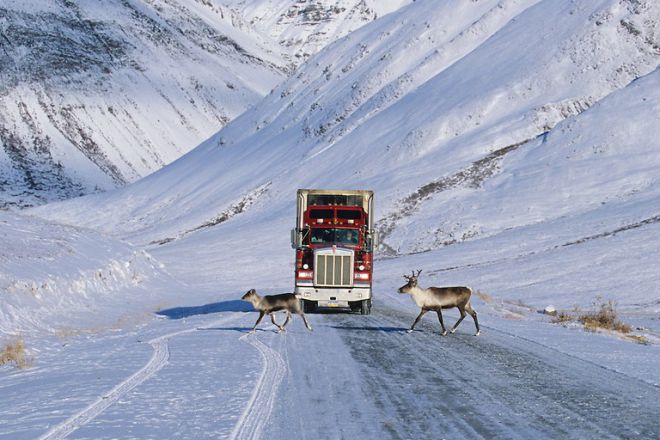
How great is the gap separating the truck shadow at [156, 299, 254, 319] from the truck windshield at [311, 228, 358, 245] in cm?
497

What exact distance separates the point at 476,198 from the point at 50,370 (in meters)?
71.8

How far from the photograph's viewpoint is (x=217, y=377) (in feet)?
40.5

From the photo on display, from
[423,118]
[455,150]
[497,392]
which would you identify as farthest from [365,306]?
[423,118]

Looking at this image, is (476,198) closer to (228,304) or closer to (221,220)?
(221,220)

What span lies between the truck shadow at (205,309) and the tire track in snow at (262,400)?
1196cm

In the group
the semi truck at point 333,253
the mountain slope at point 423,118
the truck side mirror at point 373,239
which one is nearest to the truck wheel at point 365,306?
the semi truck at point 333,253

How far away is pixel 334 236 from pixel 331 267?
1342mm

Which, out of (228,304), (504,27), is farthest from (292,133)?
(228,304)

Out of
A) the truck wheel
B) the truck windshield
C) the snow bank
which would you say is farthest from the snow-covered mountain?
the snow bank

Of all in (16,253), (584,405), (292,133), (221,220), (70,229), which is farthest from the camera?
(292,133)

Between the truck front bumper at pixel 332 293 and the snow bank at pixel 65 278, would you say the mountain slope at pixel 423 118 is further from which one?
the truck front bumper at pixel 332 293

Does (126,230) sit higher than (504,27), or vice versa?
(504,27)

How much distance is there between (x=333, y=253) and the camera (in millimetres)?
24406

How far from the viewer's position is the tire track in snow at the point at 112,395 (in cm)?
868
